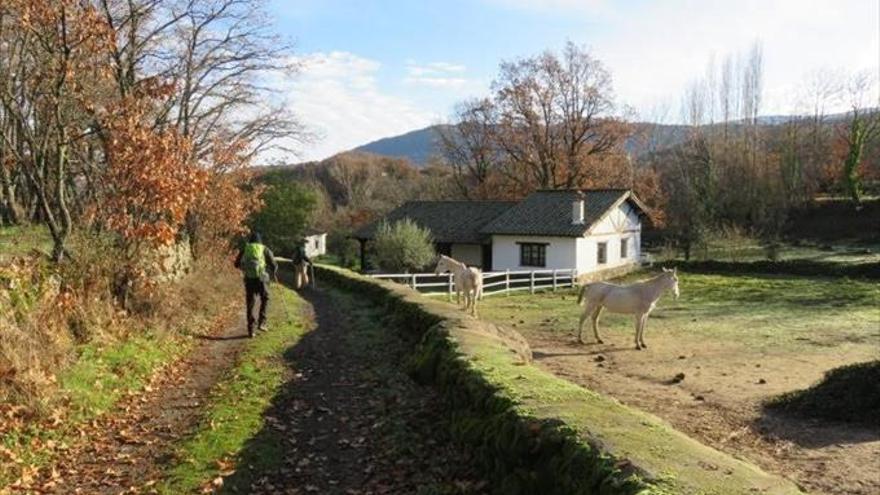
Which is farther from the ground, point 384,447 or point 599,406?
point 599,406

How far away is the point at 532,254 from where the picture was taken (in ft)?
132

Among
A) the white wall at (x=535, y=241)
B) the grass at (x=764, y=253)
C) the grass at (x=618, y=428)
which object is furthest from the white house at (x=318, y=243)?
the grass at (x=618, y=428)

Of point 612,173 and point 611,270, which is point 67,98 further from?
point 612,173

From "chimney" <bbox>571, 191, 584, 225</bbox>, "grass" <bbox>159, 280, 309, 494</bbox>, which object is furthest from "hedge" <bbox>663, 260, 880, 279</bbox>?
"grass" <bbox>159, 280, 309, 494</bbox>

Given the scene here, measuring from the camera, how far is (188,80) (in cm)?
2375

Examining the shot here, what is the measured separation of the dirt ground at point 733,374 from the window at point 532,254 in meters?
14.0

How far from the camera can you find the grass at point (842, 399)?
34.9 ft

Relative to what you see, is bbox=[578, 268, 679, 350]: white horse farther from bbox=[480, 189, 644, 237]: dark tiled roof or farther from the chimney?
the chimney

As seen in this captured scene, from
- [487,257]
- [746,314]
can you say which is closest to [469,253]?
[487,257]

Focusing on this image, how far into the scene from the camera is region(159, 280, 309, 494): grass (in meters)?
6.67

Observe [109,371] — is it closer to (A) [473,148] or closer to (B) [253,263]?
(B) [253,263]

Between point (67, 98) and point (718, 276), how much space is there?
35.6m

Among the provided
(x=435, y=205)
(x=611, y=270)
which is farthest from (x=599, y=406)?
(x=435, y=205)

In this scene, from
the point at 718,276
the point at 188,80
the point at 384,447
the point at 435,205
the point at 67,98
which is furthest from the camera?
the point at 435,205
